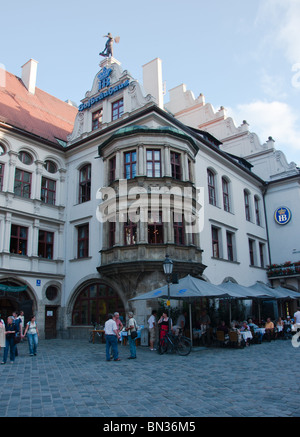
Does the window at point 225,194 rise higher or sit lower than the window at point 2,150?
lower

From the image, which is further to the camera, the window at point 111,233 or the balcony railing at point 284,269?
the balcony railing at point 284,269

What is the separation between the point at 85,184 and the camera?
80.6 feet

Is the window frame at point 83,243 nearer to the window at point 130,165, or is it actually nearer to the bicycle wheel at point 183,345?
the window at point 130,165

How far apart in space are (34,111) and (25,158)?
633 cm

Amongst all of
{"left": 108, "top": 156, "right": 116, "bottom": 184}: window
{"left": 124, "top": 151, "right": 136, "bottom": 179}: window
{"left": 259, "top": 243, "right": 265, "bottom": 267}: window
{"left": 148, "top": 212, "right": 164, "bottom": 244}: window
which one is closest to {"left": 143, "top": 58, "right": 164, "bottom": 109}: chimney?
{"left": 124, "top": 151, "right": 136, "bottom": 179}: window

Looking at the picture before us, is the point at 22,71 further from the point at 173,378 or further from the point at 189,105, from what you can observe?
the point at 173,378

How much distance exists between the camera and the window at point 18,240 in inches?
854

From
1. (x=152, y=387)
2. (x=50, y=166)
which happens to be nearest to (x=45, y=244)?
(x=50, y=166)

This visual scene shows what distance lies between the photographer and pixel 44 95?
32438mm

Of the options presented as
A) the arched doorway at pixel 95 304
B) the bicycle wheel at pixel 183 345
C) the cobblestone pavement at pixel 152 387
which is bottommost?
the cobblestone pavement at pixel 152 387

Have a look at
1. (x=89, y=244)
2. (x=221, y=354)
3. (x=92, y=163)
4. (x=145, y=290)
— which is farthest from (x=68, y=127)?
(x=221, y=354)

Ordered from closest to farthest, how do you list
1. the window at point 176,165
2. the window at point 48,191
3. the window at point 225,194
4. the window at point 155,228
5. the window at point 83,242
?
the window at point 155,228 < the window at point 176,165 < the window at point 83,242 < the window at point 48,191 < the window at point 225,194

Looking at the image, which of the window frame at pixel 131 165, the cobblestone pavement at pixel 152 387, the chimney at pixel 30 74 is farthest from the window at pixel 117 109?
the cobblestone pavement at pixel 152 387
